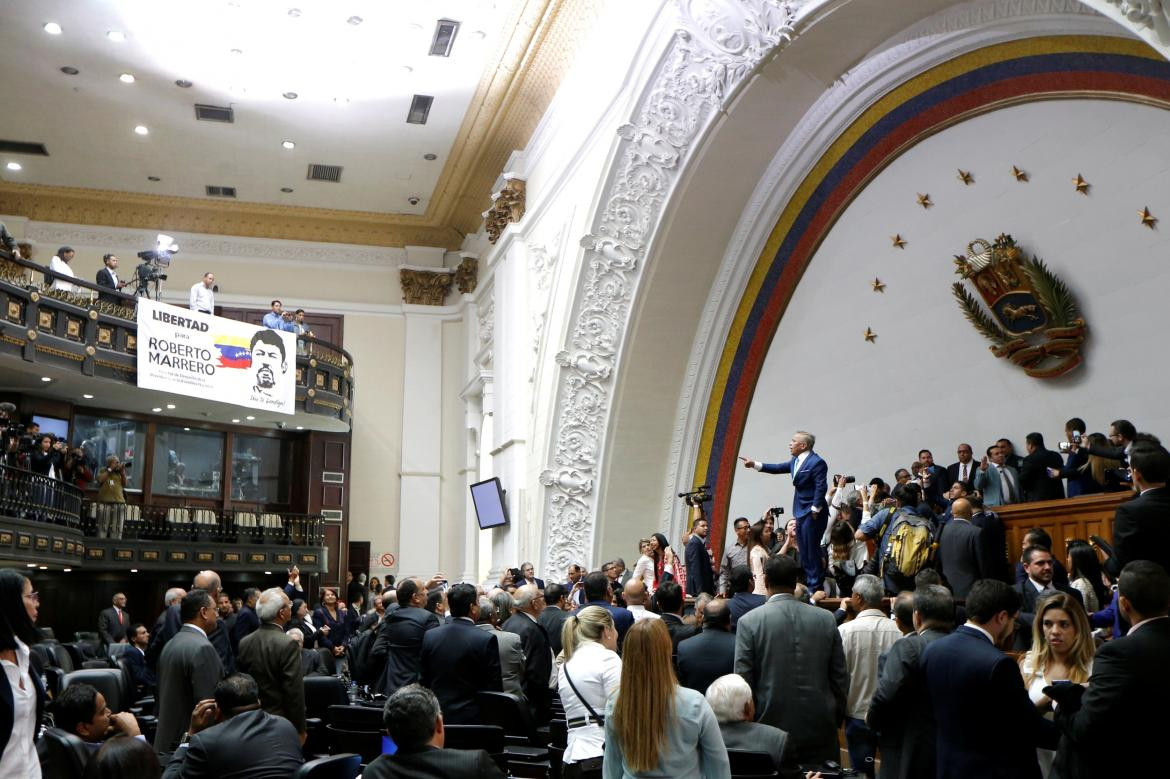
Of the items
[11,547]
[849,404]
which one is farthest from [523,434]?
[11,547]

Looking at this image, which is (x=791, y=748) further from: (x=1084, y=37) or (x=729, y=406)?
(x=729, y=406)

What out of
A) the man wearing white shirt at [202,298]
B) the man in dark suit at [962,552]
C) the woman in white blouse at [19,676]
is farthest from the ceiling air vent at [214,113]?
the woman in white blouse at [19,676]

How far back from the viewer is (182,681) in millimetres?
5668

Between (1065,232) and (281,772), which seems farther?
(1065,232)

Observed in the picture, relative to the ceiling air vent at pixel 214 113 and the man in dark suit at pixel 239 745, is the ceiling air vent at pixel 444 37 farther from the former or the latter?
the man in dark suit at pixel 239 745

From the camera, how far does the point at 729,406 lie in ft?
48.5

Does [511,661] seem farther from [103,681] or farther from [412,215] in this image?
[412,215]

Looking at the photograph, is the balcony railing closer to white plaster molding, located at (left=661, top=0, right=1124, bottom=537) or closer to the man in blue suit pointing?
white plaster molding, located at (left=661, top=0, right=1124, bottom=537)

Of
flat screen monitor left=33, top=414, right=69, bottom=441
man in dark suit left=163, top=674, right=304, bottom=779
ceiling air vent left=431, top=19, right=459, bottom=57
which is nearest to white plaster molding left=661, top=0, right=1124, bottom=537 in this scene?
ceiling air vent left=431, top=19, right=459, bottom=57

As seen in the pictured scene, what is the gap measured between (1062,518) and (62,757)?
24.4 ft

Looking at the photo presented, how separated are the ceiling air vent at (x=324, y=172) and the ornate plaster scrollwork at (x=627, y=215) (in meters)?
8.13

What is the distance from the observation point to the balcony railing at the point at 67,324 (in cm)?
1560

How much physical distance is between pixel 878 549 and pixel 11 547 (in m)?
10.7

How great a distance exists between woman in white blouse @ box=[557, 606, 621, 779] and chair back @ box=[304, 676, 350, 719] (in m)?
2.48
